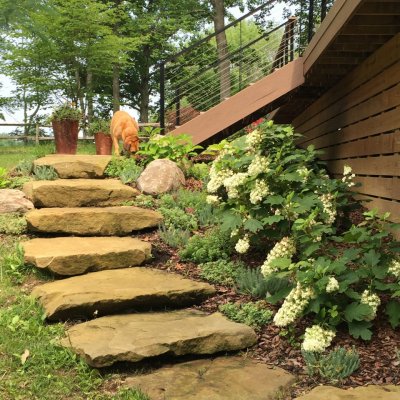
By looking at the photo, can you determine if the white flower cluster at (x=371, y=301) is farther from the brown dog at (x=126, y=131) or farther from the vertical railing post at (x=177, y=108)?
the vertical railing post at (x=177, y=108)

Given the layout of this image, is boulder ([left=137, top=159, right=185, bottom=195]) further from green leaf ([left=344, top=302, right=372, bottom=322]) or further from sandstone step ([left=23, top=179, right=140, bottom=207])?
green leaf ([left=344, top=302, right=372, bottom=322])

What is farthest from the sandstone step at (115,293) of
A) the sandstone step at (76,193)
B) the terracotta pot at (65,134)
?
the terracotta pot at (65,134)

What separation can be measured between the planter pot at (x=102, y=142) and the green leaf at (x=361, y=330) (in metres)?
7.00

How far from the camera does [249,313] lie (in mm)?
3297

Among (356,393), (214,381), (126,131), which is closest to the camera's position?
(356,393)

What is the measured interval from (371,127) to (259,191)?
87.8 inches

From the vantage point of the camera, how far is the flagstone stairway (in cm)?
256

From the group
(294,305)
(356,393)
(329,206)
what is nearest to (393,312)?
(294,305)

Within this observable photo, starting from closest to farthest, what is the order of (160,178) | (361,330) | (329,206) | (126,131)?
(361,330), (329,206), (160,178), (126,131)

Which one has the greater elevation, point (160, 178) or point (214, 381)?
point (160, 178)

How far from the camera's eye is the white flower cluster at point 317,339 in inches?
106

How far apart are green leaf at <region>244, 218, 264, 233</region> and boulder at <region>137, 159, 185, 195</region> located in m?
2.26

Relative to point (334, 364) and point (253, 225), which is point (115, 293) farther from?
point (334, 364)

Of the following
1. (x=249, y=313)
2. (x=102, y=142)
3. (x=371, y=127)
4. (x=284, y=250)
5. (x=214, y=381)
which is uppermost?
(x=102, y=142)
